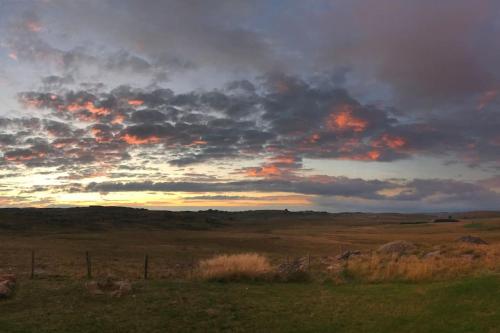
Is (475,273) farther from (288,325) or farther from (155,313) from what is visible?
(155,313)

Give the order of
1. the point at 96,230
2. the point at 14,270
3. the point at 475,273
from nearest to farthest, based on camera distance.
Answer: the point at 475,273 < the point at 14,270 < the point at 96,230

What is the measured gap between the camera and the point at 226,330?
1470cm

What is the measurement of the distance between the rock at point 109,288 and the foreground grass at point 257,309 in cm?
39

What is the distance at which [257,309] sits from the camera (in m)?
17.4

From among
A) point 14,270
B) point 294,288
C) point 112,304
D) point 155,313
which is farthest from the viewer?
point 14,270

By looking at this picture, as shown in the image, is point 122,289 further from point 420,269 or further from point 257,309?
point 420,269

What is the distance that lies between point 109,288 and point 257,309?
22.2ft

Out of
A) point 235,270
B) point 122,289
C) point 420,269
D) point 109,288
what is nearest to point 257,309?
point 122,289

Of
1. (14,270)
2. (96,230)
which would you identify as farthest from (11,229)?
(14,270)

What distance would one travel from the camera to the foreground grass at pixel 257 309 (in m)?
14.8

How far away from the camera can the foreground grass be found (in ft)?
48.7

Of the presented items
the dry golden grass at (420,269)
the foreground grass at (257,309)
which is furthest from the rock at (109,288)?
the dry golden grass at (420,269)

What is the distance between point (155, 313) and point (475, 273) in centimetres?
1730

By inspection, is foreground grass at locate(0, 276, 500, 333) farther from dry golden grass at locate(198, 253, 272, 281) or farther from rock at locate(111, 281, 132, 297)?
dry golden grass at locate(198, 253, 272, 281)
